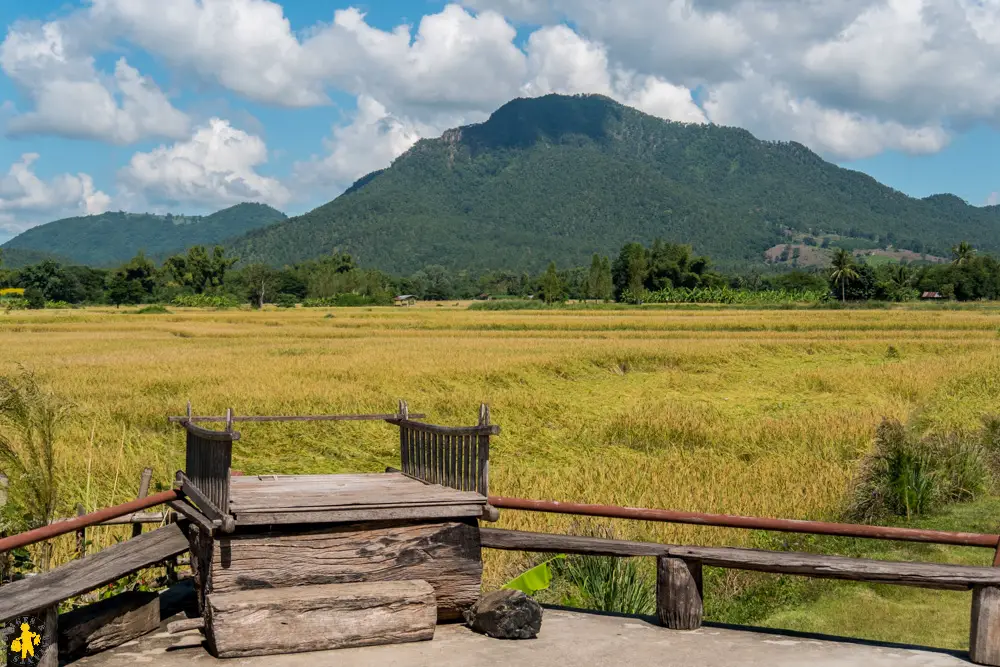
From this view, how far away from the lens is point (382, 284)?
14900 cm

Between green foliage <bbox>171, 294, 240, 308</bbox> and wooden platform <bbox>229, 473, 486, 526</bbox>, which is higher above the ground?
wooden platform <bbox>229, 473, 486, 526</bbox>

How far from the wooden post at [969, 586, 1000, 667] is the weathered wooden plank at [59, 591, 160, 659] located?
5189 mm

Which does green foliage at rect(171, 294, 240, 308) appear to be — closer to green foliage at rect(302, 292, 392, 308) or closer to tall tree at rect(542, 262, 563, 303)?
green foliage at rect(302, 292, 392, 308)

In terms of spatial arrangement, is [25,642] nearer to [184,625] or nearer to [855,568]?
[184,625]

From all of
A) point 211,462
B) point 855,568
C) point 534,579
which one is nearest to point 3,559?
point 211,462

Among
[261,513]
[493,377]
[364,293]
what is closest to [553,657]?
[261,513]

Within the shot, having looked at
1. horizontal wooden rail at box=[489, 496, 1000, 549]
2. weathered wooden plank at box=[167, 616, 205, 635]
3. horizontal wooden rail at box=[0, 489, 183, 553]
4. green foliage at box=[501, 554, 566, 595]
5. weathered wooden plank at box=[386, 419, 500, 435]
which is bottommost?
green foliage at box=[501, 554, 566, 595]

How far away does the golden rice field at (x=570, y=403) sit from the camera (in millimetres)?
12578

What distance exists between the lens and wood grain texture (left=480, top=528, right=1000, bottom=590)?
19.5ft

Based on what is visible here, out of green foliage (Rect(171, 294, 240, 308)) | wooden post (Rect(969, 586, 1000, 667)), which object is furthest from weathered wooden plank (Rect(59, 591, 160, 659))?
green foliage (Rect(171, 294, 240, 308))

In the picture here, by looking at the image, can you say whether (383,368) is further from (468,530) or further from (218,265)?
A: (218,265)

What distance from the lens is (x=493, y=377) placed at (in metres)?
25.7

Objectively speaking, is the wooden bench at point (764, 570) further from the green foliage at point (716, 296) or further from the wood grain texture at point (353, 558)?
the green foliage at point (716, 296)

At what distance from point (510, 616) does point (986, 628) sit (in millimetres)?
2915
